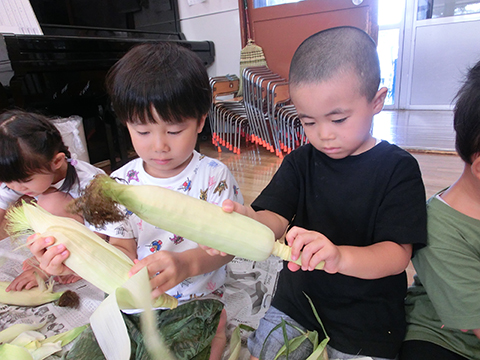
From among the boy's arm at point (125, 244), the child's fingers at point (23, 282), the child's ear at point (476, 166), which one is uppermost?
the child's ear at point (476, 166)

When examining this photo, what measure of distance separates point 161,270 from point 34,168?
790mm

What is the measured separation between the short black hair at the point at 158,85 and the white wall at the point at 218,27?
9.59 feet

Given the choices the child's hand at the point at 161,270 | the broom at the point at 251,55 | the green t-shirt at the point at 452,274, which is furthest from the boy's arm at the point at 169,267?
the broom at the point at 251,55

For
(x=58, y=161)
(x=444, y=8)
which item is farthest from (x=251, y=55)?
(x=444, y=8)

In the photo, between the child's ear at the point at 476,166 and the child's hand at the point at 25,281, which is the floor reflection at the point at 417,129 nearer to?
the child's ear at the point at 476,166

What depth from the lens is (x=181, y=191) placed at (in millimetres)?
872

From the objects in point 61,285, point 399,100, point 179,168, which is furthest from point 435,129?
point 61,285

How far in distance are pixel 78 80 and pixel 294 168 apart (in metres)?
2.26

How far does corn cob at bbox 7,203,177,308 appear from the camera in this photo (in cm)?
58

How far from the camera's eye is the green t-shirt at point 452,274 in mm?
642

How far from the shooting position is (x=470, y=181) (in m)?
0.67

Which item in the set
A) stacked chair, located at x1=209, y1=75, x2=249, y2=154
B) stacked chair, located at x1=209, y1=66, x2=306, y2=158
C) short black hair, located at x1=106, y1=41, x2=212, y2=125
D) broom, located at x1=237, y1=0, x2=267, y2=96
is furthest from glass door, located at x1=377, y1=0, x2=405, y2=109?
short black hair, located at x1=106, y1=41, x2=212, y2=125

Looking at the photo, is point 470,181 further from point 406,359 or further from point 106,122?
point 106,122

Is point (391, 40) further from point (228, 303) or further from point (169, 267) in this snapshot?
point (169, 267)
